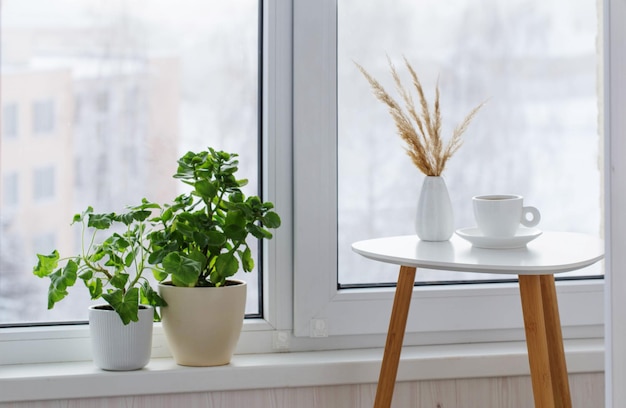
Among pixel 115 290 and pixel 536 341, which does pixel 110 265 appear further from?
pixel 536 341

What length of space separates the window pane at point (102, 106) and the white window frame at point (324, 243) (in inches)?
4.9

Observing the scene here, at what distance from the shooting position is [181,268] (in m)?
1.37

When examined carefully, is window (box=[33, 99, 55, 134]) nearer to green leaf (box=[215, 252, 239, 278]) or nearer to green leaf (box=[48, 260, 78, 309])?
green leaf (box=[48, 260, 78, 309])

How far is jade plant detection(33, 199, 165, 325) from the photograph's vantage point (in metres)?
1.39

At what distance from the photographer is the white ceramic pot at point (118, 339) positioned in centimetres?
141

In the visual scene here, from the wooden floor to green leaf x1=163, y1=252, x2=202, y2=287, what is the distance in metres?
0.26

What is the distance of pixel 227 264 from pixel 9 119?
565 mm

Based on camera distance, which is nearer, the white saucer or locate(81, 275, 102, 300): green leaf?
the white saucer

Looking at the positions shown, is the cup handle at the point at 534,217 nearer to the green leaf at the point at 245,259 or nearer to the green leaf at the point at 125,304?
the green leaf at the point at 245,259

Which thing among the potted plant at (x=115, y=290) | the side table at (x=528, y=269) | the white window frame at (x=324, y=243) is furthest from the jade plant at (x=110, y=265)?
the side table at (x=528, y=269)

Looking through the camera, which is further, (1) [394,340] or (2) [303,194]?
(2) [303,194]
